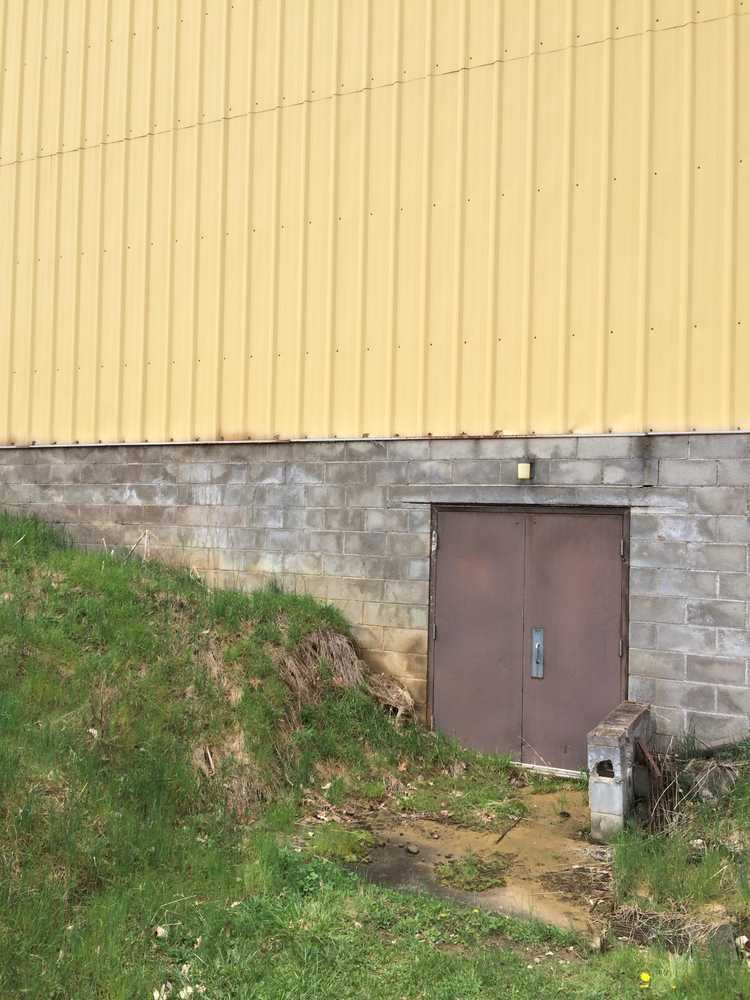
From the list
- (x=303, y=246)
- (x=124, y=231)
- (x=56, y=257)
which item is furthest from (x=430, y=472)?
(x=56, y=257)

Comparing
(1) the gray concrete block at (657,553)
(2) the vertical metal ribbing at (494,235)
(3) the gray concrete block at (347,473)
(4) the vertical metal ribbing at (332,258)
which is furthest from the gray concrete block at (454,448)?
(1) the gray concrete block at (657,553)

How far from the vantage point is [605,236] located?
8039 millimetres

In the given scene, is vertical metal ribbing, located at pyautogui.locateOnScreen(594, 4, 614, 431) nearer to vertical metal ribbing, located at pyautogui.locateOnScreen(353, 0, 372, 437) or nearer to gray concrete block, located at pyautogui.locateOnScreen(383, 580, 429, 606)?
gray concrete block, located at pyautogui.locateOnScreen(383, 580, 429, 606)

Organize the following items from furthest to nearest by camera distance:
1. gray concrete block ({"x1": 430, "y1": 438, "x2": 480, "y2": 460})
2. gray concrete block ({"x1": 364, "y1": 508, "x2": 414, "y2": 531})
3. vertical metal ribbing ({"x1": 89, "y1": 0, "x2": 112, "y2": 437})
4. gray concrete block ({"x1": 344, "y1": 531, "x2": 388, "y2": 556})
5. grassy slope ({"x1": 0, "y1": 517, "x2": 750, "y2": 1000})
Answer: vertical metal ribbing ({"x1": 89, "y1": 0, "x2": 112, "y2": 437}) < gray concrete block ({"x1": 344, "y1": 531, "x2": 388, "y2": 556}) < gray concrete block ({"x1": 364, "y1": 508, "x2": 414, "y2": 531}) < gray concrete block ({"x1": 430, "y1": 438, "x2": 480, "y2": 460}) < grassy slope ({"x1": 0, "y1": 517, "x2": 750, "y2": 1000})

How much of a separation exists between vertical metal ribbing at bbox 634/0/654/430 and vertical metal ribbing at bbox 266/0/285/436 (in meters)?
3.95

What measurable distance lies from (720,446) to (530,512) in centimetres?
181

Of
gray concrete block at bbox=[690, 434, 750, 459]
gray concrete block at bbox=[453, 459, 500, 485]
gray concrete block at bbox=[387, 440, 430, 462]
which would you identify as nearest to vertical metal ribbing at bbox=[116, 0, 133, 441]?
gray concrete block at bbox=[387, 440, 430, 462]

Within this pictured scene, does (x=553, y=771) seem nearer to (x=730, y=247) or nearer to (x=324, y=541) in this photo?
(x=324, y=541)

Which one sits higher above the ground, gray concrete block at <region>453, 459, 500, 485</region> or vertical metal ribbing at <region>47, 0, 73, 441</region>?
vertical metal ribbing at <region>47, 0, 73, 441</region>

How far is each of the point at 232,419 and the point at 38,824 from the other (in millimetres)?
5630

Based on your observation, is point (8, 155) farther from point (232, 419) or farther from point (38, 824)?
point (38, 824)

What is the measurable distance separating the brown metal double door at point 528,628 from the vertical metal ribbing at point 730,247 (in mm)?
1399

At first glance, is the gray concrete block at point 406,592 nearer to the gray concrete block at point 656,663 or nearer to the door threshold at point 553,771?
the door threshold at point 553,771

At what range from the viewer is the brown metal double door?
26.1ft
